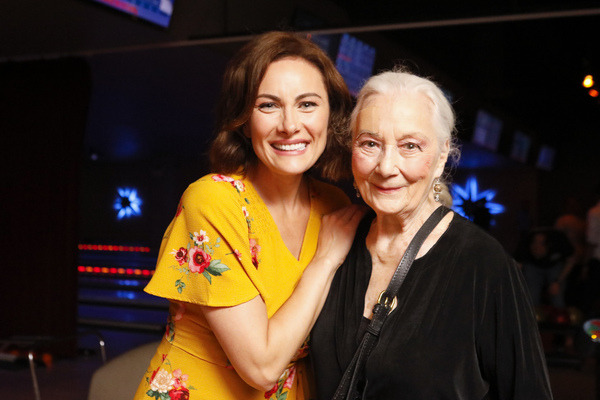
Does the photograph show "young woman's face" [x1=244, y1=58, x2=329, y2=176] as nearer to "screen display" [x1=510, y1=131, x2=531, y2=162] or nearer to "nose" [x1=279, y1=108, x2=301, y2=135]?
"nose" [x1=279, y1=108, x2=301, y2=135]

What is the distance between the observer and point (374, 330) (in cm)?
124

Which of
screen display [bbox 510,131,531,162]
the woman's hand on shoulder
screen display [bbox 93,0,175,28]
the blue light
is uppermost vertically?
screen display [bbox 93,0,175,28]

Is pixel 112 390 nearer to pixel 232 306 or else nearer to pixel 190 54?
pixel 232 306

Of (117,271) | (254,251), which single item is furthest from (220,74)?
(117,271)

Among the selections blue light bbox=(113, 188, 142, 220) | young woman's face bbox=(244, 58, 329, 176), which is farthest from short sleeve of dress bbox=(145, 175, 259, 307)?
blue light bbox=(113, 188, 142, 220)

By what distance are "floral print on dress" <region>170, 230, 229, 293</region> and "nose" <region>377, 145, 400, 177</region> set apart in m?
0.41

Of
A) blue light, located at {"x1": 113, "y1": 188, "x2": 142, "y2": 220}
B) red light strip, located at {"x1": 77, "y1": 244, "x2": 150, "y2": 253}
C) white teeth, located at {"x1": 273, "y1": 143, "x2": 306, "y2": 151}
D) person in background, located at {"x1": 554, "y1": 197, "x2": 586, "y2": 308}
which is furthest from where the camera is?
red light strip, located at {"x1": 77, "y1": 244, "x2": 150, "y2": 253}

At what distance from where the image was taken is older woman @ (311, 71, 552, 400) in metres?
1.19

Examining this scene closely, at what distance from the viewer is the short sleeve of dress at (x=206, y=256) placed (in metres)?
1.30

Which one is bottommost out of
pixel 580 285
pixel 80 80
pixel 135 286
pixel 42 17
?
pixel 135 286

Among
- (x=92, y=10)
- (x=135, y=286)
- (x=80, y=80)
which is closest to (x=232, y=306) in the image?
(x=92, y=10)

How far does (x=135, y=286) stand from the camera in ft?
A: 26.9

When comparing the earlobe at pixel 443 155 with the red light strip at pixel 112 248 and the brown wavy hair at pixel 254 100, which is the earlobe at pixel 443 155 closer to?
the brown wavy hair at pixel 254 100

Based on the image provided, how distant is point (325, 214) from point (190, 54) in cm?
312
